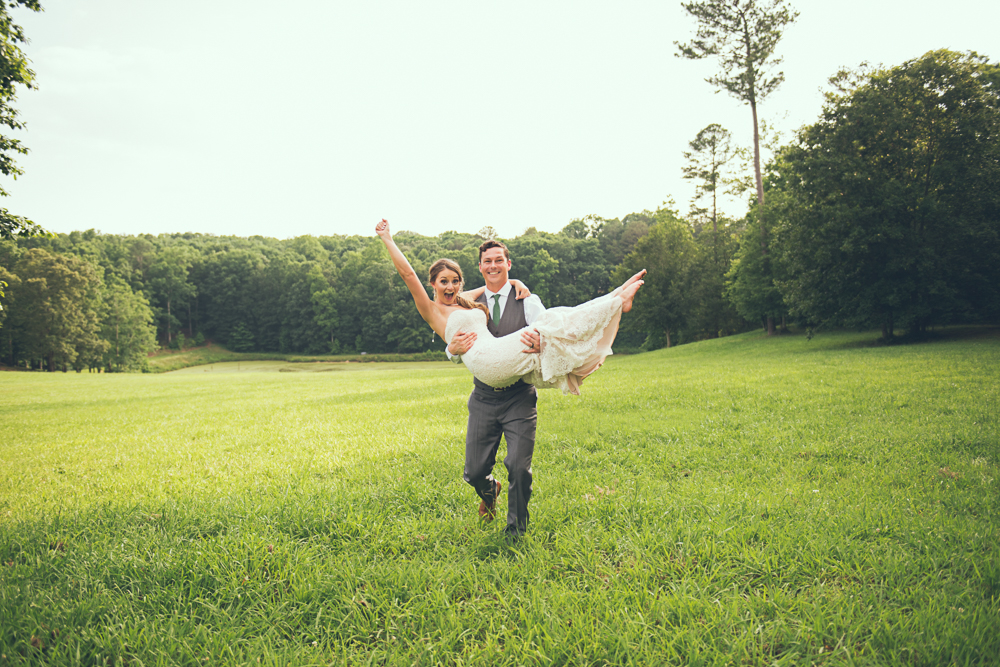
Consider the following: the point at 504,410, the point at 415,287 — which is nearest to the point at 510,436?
the point at 504,410

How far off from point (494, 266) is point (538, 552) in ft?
7.77

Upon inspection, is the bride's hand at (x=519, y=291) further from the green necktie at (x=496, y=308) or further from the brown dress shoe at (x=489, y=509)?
the brown dress shoe at (x=489, y=509)

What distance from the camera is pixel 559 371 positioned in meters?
3.50

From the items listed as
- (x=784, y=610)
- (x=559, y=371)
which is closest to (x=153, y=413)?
(x=559, y=371)

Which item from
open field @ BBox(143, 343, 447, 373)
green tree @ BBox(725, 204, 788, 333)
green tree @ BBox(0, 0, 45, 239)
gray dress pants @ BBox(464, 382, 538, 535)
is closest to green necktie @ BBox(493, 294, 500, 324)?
gray dress pants @ BBox(464, 382, 538, 535)

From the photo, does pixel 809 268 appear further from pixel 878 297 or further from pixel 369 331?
pixel 369 331

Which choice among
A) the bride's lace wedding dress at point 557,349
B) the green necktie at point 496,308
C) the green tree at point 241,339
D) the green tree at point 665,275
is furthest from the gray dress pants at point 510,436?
the green tree at point 241,339

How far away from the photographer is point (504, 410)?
4.06 m

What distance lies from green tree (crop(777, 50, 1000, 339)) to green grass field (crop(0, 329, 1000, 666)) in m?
20.6

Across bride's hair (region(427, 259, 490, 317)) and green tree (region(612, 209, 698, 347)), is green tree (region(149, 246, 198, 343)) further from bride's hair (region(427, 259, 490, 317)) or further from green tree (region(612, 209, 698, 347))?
bride's hair (region(427, 259, 490, 317))

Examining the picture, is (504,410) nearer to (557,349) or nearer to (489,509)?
(557,349)

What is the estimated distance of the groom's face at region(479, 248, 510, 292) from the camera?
410cm

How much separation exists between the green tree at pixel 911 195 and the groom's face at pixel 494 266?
2669 cm

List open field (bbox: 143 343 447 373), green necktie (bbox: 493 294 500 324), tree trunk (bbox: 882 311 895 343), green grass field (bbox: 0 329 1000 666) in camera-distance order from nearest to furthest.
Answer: green grass field (bbox: 0 329 1000 666) → green necktie (bbox: 493 294 500 324) → tree trunk (bbox: 882 311 895 343) → open field (bbox: 143 343 447 373)
